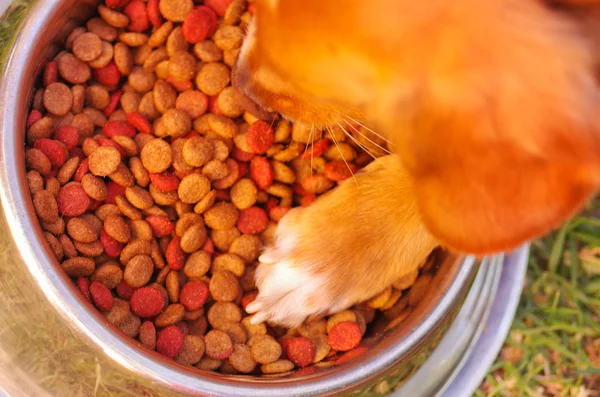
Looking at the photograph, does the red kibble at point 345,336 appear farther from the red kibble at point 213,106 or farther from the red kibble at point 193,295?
the red kibble at point 213,106

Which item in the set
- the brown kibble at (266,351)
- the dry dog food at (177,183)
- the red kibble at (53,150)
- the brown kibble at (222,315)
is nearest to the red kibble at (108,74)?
the dry dog food at (177,183)

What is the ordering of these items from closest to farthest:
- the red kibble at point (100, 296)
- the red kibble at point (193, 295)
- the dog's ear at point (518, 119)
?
the dog's ear at point (518, 119)
the red kibble at point (100, 296)
the red kibble at point (193, 295)

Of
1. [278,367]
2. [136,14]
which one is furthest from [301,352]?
[136,14]

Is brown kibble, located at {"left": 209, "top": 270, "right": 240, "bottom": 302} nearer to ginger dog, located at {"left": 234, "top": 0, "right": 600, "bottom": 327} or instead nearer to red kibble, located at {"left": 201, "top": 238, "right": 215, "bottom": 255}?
red kibble, located at {"left": 201, "top": 238, "right": 215, "bottom": 255}

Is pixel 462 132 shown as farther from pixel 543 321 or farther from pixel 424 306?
pixel 543 321

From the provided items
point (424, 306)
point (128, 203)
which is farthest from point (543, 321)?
point (128, 203)

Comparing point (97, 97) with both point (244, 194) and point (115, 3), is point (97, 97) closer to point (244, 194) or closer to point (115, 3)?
point (115, 3)

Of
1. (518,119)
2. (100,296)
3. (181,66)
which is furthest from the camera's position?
(181,66)
